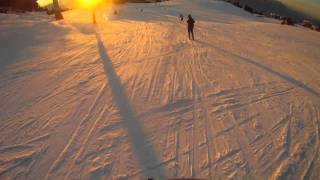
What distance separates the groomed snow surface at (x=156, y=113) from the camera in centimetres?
562

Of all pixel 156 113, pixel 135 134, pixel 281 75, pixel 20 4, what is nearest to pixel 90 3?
pixel 20 4

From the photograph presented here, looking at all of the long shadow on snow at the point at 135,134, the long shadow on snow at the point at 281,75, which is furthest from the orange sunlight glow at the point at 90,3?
the long shadow on snow at the point at 135,134

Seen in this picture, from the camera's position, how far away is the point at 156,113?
7.57 m

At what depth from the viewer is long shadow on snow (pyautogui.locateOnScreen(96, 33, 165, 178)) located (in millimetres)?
5527

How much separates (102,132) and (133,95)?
2.17 meters

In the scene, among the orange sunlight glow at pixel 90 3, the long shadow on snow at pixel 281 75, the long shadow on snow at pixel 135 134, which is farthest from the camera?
the orange sunlight glow at pixel 90 3

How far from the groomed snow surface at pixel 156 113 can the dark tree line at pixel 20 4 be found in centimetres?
1876

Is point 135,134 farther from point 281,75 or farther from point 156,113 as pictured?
point 281,75

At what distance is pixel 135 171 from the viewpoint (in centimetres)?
545

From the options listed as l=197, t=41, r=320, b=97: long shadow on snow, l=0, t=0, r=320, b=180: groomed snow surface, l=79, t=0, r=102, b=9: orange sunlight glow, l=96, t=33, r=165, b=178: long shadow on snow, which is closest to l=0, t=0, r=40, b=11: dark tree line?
l=79, t=0, r=102, b=9: orange sunlight glow

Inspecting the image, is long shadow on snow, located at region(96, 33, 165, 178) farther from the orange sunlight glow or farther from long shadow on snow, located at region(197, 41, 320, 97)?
the orange sunlight glow

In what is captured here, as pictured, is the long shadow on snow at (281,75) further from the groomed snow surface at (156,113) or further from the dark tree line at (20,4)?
the dark tree line at (20,4)

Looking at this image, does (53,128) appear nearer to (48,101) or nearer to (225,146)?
(48,101)

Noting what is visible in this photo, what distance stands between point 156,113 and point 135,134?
1157mm
